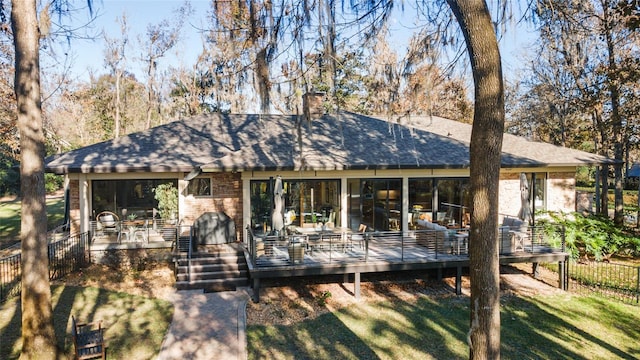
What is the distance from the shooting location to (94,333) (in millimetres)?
6879

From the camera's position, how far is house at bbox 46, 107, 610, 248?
12164 millimetres

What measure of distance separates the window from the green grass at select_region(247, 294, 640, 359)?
5.80 meters

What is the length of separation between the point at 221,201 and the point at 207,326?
17.5ft

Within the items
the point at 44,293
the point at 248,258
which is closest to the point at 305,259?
the point at 248,258

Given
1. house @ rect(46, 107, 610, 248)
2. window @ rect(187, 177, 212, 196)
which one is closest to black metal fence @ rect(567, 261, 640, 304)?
house @ rect(46, 107, 610, 248)

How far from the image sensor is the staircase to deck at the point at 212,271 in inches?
408

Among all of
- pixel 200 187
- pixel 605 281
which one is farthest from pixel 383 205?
pixel 605 281

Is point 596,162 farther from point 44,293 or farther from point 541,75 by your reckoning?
point 44,293

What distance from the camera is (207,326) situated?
8.17 meters

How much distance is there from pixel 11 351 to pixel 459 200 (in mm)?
12336

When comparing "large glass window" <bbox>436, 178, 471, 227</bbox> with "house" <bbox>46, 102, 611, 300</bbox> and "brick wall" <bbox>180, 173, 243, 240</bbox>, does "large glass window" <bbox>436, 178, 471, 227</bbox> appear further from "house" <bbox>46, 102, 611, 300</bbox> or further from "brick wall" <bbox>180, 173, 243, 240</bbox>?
"brick wall" <bbox>180, 173, 243, 240</bbox>

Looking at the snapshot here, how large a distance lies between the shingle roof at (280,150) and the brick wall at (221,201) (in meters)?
0.76

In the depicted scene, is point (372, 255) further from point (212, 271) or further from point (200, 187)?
point (200, 187)

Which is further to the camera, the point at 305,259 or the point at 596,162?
the point at 596,162
